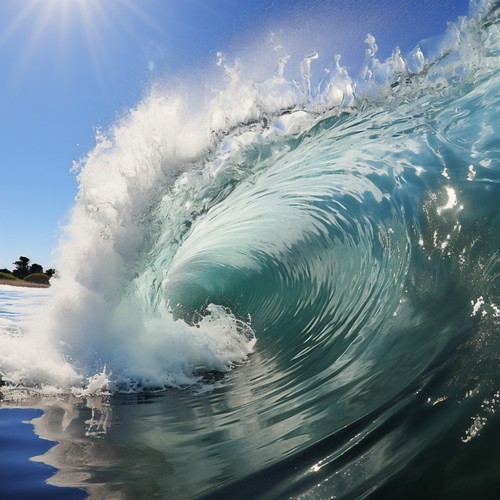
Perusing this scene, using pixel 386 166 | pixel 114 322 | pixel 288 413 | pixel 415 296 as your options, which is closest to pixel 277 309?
pixel 386 166

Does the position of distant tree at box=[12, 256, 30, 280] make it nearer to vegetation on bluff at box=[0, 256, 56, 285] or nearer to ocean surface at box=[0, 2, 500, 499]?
vegetation on bluff at box=[0, 256, 56, 285]

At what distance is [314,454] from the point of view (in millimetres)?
→ 2143

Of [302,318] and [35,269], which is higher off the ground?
[35,269]

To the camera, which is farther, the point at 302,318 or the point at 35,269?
the point at 35,269

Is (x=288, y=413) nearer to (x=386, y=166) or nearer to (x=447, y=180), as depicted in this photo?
(x=447, y=180)

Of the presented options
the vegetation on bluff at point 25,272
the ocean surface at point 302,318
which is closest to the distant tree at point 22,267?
the vegetation on bluff at point 25,272

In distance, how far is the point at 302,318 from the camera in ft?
27.9

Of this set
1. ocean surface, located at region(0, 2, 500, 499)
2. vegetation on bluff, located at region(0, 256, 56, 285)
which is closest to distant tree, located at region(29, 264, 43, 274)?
vegetation on bluff, located at region(0, 256, 56, 285)

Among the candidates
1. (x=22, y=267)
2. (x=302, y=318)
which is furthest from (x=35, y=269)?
(x=302, y=318)

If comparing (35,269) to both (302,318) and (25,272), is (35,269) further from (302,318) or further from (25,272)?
(302,318)

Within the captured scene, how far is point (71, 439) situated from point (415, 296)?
3.55m

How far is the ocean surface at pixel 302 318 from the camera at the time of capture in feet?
6.96

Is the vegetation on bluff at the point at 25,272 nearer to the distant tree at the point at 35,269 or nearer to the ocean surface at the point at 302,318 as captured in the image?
the distant tree at the point at 35,269

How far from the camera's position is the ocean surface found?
83.5 inches
